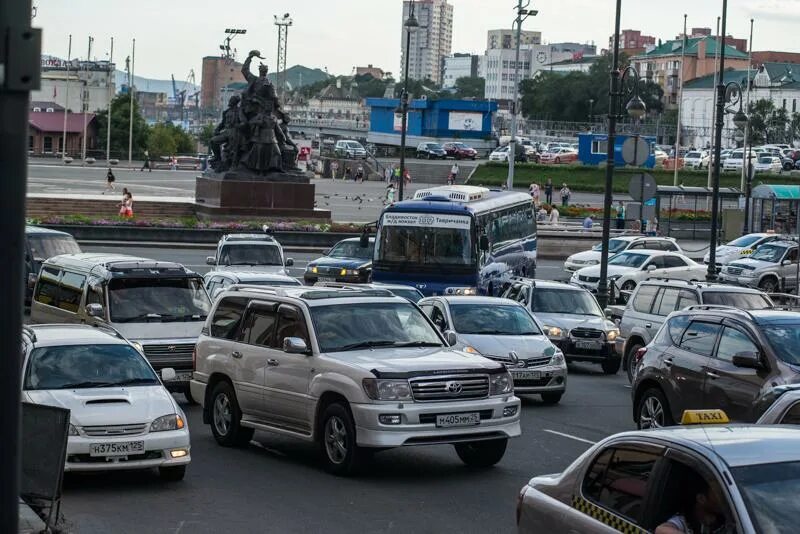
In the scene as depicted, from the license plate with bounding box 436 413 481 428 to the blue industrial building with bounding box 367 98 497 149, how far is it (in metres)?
122

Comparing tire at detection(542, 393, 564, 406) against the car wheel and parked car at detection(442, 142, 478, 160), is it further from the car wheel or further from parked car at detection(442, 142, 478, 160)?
parked car at detection(442, 142, 478, 160)

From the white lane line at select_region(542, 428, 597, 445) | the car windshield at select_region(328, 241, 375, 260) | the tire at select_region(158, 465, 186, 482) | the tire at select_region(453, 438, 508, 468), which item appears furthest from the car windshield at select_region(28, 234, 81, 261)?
the tire at select_region(453, 438, 508, 468)

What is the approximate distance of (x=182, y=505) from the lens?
12.2 m

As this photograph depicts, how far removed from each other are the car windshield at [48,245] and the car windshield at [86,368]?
53.3 ft

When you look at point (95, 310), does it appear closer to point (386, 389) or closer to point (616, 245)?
point (386, 389)

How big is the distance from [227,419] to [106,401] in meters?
2.46

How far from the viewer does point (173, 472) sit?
43.0 ft

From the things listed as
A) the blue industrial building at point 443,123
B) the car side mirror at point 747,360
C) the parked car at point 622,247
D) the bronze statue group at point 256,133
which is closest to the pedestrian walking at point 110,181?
the bronze statue group at point 256,133

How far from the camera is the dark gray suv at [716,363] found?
13648 millimetres

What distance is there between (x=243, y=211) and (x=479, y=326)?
116ft

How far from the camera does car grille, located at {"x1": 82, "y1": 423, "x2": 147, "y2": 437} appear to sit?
41.7 ft

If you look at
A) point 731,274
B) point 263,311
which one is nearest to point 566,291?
point 263,311

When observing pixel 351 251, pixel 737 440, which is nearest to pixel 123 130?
pixel 351 251

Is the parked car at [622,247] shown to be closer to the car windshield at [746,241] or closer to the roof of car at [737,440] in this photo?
the car windshield at [746,241]
